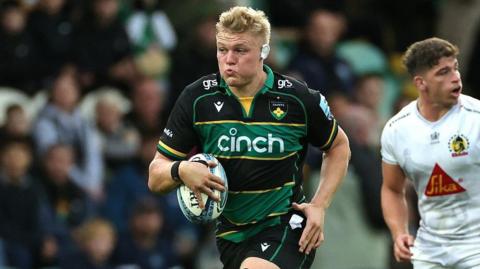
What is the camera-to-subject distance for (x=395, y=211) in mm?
8875

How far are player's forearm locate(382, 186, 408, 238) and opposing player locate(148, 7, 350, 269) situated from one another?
75 cm

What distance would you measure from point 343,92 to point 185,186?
300 inches

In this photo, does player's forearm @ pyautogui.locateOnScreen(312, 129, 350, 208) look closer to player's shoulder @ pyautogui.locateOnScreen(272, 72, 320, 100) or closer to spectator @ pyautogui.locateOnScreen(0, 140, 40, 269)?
player's shoulder @ pyautogui.locateOnScreen(272, 72, 320, 100)

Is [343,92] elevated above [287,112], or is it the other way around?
[287,112]

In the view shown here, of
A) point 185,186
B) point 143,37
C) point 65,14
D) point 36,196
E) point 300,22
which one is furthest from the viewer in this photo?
point 300,22

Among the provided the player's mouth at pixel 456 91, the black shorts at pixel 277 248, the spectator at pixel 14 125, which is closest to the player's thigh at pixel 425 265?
the black shorts at pixel 277 248

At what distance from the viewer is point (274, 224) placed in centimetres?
819

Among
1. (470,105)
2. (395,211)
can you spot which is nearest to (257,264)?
(395,211)

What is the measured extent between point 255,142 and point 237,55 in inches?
22.8

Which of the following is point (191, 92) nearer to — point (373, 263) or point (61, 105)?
point (61, 105)

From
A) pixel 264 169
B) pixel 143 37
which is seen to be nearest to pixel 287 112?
pixel 264 169

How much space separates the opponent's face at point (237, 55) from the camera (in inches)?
315

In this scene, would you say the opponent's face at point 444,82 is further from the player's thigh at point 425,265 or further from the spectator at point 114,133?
the spectator at point 114,133

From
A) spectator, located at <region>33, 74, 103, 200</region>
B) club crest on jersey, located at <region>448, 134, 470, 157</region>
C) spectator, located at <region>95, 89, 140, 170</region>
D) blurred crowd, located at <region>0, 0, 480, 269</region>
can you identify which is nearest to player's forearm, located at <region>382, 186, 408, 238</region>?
club crest on jersey, located at <region>448, 134, 470, 157</region>
